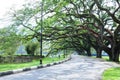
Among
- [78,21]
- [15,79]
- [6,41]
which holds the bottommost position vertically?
[15,79]

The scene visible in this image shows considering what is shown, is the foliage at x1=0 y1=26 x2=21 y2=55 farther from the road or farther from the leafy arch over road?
the road

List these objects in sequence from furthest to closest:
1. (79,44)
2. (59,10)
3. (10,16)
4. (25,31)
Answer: (79,44), (25,31), (10,16), (59,10)

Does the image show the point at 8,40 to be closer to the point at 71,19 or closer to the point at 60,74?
the point at 71,19

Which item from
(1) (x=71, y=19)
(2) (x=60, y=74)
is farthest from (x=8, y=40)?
(2) (x=60, y=74)

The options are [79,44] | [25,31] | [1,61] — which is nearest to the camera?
[1,61]

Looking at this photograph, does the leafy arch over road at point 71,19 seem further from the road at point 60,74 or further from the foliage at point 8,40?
the road at point 60,74

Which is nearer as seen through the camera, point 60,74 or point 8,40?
point 60,74

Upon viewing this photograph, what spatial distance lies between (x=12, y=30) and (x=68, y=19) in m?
10.1

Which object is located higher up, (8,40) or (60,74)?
(8,40)

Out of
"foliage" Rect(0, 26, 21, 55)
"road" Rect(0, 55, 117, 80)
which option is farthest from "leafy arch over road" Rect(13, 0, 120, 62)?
"road" Rect(0, 55, 117, 80)

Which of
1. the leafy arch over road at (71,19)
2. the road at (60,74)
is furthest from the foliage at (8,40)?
the road at (60,74)

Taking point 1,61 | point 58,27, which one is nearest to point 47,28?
point 58,27

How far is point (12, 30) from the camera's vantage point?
39.1 m

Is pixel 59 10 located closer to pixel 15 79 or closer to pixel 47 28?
pixel 47 28
